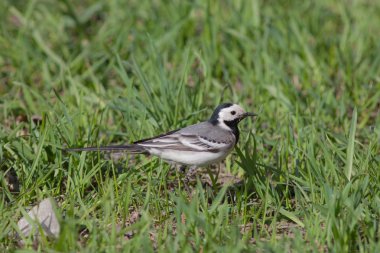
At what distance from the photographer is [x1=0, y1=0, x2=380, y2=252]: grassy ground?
475 cm

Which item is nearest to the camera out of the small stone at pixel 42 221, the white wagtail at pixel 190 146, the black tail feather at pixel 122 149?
the small stone at pixel 42 221

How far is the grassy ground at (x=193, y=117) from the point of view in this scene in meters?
4.75

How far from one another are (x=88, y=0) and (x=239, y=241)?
5954mm

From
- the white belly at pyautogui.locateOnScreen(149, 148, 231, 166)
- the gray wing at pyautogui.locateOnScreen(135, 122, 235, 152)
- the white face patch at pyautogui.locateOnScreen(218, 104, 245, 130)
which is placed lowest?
the white belly at pyautogui.locateOnScreen(149, 148, 231, 166)

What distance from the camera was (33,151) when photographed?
19.3 ft

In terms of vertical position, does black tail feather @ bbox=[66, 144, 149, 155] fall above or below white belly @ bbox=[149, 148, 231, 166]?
above

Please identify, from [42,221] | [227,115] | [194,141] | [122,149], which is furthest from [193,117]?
[42,221]

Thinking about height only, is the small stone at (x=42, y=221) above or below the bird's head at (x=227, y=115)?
below

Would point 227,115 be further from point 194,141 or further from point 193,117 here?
point 193,117

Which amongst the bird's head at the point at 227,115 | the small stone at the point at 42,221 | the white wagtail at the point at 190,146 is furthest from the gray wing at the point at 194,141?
the small stone at the point at 42,221

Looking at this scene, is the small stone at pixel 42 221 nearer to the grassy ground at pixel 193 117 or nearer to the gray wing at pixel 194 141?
the grassy ground at pixel 193 117

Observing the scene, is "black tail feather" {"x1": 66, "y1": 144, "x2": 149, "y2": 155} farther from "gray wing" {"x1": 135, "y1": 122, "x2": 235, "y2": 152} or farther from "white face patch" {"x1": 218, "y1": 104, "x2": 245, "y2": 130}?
"white face patch" {"x1": 218, "y1": 104, "x2": 245, "y2": 130}

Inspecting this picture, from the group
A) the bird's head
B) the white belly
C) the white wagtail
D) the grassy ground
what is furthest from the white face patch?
the white belly

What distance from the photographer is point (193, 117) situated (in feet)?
21.6
